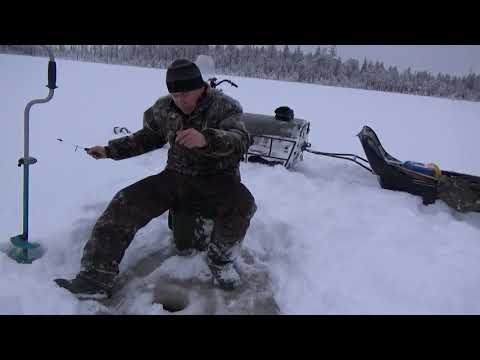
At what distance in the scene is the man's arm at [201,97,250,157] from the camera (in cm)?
238

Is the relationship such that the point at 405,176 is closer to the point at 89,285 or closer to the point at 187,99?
the point at 187,99

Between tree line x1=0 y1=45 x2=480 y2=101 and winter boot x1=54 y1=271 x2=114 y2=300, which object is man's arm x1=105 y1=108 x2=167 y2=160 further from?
tree line x1=0 y1=45 x2=480 y2=101

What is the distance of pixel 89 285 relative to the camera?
2281 mm

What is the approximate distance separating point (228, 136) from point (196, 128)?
39 cm

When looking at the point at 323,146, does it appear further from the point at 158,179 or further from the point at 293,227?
the point at 158,179

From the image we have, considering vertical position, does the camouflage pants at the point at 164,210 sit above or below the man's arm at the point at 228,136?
below

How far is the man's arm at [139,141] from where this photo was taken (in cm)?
286

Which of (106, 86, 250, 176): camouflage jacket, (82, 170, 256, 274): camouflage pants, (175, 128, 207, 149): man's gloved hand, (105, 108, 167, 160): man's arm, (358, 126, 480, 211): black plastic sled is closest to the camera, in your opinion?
(175, 128, 207, 149): man's gloved hand

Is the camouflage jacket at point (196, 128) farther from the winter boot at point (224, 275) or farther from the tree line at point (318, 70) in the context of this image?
the tree line at point (318, 70)

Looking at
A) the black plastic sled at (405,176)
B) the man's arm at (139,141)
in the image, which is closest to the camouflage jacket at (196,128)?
the man's arm at (139,141)

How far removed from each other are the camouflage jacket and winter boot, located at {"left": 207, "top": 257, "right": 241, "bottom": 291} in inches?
28.3

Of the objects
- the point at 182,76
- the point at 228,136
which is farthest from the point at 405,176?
the point at 182,76

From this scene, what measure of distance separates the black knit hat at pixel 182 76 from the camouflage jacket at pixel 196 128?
229 mm

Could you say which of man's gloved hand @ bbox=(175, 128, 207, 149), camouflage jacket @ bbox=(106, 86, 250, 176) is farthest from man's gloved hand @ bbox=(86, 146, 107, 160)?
man's gloved hand @ bbox=(175, 128, 207, 149)
